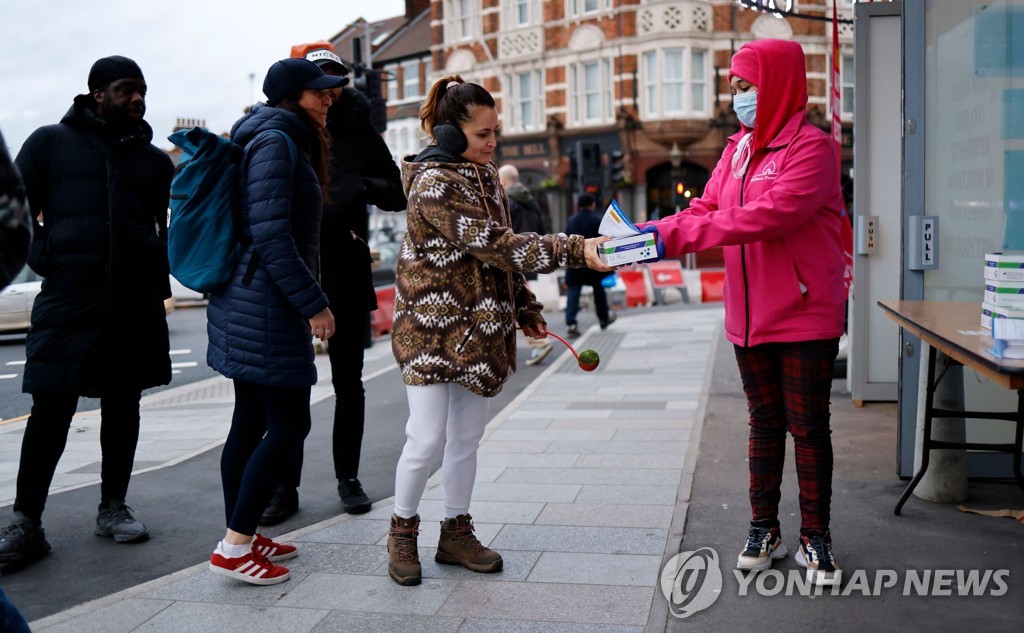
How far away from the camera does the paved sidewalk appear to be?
350 centimetres

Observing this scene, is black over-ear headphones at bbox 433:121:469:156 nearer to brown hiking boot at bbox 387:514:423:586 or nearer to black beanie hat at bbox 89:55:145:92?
brown hiking boot at bbox 387:514:423:586

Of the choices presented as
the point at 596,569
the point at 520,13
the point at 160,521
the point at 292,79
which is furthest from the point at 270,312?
the point at 520,13

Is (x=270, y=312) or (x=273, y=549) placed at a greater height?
(x=270, y=312)

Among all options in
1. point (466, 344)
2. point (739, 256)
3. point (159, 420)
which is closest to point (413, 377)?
point (466, 344)

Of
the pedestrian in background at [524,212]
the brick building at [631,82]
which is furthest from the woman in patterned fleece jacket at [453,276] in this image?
the brick building at [631,82]

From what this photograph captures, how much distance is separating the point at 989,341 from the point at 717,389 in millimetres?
5250

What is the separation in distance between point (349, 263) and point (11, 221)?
3.00m

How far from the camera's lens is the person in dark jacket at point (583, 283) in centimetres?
1304

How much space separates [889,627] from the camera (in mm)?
3295

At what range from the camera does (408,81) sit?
151 feet

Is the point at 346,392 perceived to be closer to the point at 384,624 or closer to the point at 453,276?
the point at 453,276

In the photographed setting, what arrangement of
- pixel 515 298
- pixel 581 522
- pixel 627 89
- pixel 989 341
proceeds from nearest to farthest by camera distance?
pixel 989 341 → pixel 515 298 → pixel 581 522 → pixel 627 89

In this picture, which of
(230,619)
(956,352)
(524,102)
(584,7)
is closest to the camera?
(956,352)

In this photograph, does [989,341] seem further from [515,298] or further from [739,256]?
[515,298]
